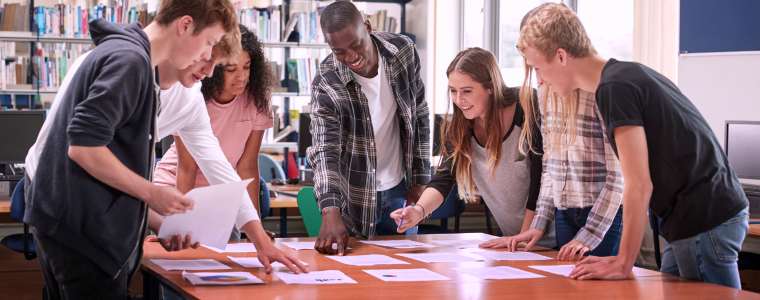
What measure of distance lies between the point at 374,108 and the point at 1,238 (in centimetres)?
261

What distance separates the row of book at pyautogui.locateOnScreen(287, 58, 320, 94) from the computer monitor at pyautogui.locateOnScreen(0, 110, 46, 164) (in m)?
1.95

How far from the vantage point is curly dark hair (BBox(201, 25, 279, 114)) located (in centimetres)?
224

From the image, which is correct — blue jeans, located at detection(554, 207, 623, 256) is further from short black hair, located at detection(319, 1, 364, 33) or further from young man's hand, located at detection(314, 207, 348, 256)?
short black hair, located at detection(319, 1, 364, 33)

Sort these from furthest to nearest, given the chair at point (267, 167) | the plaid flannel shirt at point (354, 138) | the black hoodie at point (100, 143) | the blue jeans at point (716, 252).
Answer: the chair at point (267, 167) → the plaid flannel shirt at point (354, 138) → the blue jeans at point (716, 252) → the black hoodie at point (100, 143)

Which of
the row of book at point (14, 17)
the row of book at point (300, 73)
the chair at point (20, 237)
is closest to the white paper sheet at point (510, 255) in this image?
the chair at point (20, 237)

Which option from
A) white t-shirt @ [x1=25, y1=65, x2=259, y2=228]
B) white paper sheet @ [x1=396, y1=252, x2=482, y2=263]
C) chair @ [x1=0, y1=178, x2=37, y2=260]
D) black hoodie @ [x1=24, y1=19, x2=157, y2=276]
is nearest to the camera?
black hoodie @ [x1=24, y1=19, x2=157, y2=276]

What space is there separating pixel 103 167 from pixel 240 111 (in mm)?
1260

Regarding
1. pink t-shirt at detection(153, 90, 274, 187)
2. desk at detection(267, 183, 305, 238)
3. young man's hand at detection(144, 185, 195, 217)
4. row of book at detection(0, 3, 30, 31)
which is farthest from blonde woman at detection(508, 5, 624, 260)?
row of book at detection(0, 3, 30, 31)

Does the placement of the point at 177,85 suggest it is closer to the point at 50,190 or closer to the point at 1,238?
the point at 50,190

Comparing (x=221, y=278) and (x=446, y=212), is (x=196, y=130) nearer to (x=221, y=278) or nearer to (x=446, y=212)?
(x=221, y=278)

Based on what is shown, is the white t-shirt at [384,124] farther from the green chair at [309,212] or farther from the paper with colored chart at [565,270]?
the green chair at [309,212]

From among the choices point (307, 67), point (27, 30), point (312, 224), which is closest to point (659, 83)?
point (312, 224)

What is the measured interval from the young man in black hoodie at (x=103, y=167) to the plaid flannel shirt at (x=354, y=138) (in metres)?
0.80

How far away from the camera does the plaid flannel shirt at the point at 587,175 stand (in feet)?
5.28
